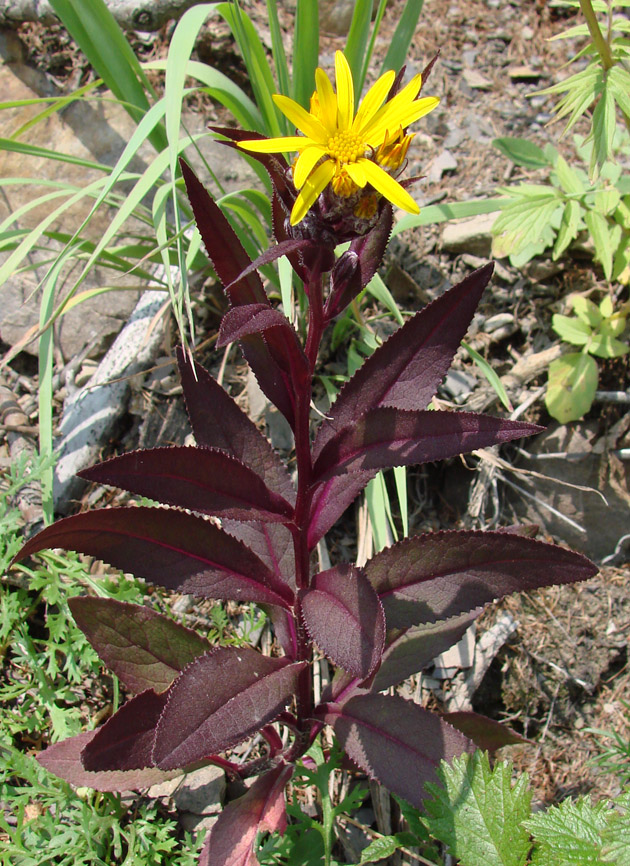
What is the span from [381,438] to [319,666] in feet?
3.37

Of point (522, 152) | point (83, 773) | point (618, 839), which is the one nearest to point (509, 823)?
point (618, 839)

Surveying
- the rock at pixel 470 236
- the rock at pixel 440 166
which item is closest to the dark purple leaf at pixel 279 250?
the rock at pixel 470 236

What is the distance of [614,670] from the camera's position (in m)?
2.05

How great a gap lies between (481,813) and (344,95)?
1.26 m

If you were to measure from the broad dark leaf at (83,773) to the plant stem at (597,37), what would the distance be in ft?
6.22

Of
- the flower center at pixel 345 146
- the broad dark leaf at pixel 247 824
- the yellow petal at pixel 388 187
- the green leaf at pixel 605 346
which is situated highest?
the flower center at pixel 345 146

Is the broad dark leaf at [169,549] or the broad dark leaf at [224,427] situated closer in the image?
the broad dark leaf at [169,549]

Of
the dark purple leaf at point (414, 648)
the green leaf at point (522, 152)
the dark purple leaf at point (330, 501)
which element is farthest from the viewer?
the green leaf at point (522, 152)

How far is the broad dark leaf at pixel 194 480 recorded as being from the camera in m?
1.11

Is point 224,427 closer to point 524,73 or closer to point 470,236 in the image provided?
point 470,236

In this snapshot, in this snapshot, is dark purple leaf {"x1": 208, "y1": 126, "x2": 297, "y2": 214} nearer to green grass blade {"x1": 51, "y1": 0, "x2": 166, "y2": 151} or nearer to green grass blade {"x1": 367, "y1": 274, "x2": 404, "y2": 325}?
green grass blade {"x1": 367, "y1": 274, "x2": 404, "y2": 325}

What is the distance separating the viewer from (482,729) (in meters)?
1.62

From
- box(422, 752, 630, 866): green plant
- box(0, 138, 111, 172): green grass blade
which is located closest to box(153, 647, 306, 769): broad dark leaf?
box(422, 752, 630, 866): green plant

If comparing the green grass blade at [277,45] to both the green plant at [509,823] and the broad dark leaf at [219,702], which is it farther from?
the green plant at [509,823]
